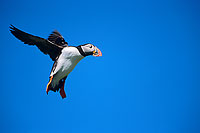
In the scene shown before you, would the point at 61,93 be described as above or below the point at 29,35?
below

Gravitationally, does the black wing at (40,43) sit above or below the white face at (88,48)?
above

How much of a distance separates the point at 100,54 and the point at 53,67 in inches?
32.3

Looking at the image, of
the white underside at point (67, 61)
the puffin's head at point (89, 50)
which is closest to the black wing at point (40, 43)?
the white underside at point (67, 61)

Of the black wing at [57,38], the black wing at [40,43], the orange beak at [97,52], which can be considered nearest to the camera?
the orange beak at [97,52]

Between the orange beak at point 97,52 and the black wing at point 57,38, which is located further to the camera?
the black wing at point 57,38

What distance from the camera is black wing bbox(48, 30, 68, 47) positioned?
15.2ft

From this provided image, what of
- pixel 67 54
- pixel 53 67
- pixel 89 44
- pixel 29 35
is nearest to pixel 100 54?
pixel 89 44

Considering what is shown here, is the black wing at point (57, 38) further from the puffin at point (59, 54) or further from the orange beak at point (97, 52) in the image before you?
the orange beak at point (97, 52)

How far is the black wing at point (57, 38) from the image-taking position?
15.2 feet

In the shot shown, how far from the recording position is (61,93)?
419cm

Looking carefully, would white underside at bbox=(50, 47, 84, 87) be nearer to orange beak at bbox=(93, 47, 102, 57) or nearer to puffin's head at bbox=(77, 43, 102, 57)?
puffin's head at bbox=(77, 43, 102, 57)

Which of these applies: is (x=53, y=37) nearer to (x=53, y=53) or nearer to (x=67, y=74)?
(x=53, y=53)

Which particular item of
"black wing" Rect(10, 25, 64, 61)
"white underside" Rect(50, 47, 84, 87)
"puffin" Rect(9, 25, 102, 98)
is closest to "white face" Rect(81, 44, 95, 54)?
"puffin" Rect(9, 25, 102, 98)

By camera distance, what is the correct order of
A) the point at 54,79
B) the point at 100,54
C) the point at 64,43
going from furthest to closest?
1. the point at 64,43
2. the point at 54,79
3. the point at 100,54
